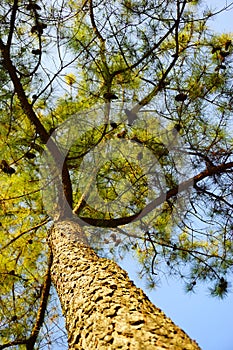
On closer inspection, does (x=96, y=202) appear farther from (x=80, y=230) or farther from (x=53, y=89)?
(x=53, y=89)

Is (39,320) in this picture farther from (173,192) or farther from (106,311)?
(106,311)

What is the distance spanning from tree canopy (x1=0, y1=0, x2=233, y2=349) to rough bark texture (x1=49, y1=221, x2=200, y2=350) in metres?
0.85

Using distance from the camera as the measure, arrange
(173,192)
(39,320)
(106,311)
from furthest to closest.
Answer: (173,192) → (39,320) → (106,311)

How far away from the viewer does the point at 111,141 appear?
96.0 inches

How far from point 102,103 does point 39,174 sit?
671mm

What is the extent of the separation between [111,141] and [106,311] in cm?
166

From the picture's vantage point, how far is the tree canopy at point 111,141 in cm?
218

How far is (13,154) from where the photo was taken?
7.51 feet

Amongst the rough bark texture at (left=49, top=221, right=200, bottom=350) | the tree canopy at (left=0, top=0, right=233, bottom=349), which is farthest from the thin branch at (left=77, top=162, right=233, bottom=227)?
the rough bark texture at (left=49, top=221, right=200, bottom=350)

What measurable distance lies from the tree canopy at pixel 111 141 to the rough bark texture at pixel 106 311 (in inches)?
33.6

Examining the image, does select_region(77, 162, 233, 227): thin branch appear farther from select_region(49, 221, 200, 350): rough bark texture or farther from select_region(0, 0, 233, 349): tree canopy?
select_region(49, 221, 200, 350): rough bark texture

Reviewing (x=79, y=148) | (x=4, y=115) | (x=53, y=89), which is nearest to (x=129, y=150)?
(x=79, y=148)

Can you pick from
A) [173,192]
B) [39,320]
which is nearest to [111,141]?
[173,192]

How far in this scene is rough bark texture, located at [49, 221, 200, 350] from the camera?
70 centimetres
